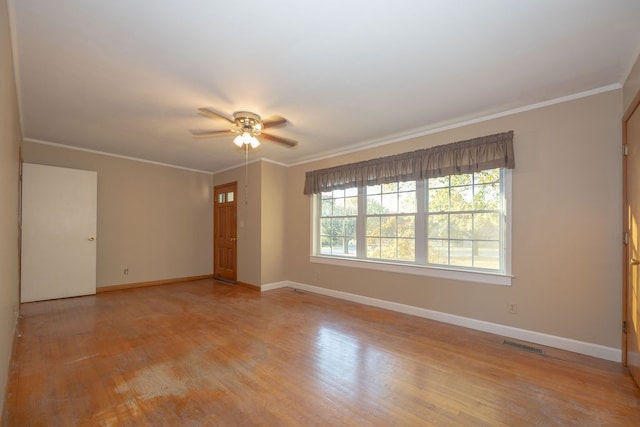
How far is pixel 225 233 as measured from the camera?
6.16 m

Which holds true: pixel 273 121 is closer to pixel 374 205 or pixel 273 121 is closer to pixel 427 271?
pixel 374 205

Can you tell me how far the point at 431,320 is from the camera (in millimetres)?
3576

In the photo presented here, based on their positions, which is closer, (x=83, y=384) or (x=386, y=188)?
(x=83, y=384)

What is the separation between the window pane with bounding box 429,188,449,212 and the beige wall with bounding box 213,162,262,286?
3.00 metres

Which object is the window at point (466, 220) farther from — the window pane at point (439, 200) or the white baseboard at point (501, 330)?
the white baseboard at point (501, 330)

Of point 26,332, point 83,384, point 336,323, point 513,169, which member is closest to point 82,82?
point 83,384

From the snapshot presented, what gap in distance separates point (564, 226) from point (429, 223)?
1.36m

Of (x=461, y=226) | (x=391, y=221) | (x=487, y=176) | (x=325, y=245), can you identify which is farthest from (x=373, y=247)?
(x=487, y=176)

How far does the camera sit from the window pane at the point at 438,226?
11.8ft

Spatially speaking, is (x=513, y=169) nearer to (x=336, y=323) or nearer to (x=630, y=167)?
(x=630, y=167)

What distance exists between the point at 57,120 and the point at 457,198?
5.05 m

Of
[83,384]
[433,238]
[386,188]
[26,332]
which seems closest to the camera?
[83,384]

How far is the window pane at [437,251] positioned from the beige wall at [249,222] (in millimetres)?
2969

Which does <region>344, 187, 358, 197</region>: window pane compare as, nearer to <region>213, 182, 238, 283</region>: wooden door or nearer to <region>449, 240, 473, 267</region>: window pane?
<region>449, 240, 473, 267</region>: window pane
